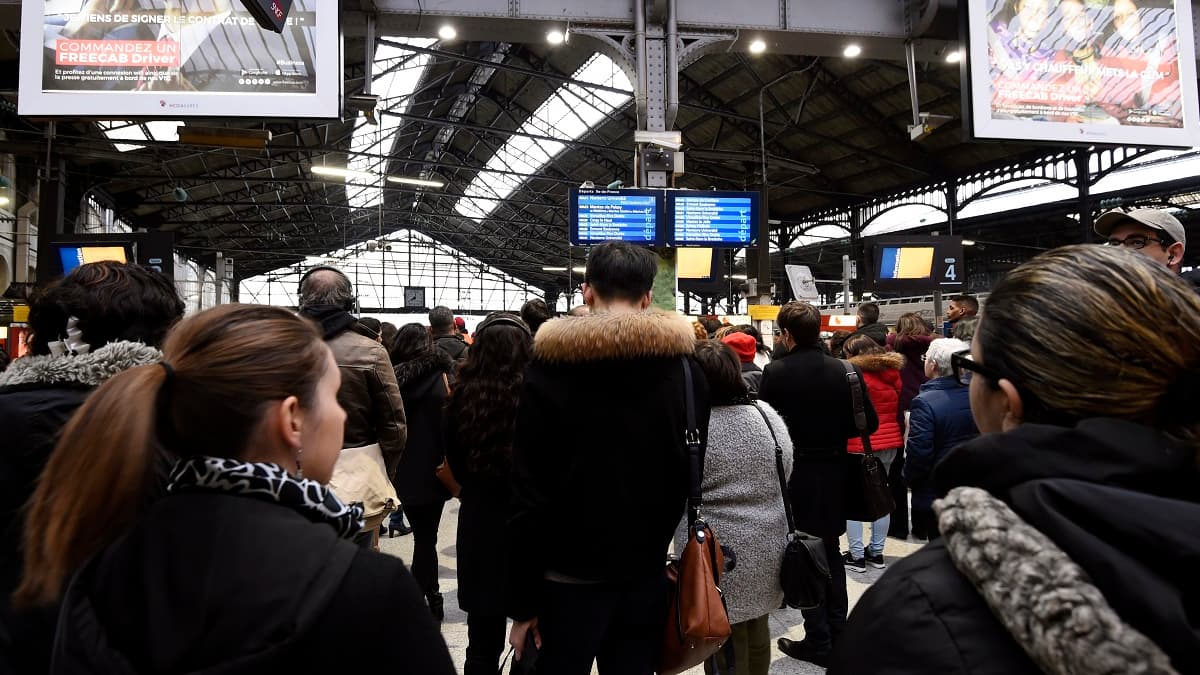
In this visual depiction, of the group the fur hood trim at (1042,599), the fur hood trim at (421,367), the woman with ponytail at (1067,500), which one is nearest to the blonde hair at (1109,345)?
the woman with ponytail at (1067,500)

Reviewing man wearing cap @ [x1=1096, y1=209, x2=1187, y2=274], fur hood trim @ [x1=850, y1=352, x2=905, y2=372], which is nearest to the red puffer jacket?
fur hood trim @ [x1=850, y1=352, x2=905, y2=372]

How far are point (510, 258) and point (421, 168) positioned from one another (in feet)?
33.2

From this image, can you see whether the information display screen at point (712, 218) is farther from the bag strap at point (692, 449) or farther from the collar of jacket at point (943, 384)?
the bag strap at point (692, 449)

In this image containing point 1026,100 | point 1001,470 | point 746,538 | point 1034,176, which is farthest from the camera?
point 1034,176

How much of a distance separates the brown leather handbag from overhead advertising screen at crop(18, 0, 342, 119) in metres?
4.13

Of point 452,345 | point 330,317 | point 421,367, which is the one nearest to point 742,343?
point 421,367

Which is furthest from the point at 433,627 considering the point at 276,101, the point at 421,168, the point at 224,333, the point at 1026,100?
the point at 421,168

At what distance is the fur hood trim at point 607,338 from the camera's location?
1.75 metres

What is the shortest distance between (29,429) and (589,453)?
124 centimetres

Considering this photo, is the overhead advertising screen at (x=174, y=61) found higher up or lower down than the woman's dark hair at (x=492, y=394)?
higher up

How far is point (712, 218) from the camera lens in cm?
588

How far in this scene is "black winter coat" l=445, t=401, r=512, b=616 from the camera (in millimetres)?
2521

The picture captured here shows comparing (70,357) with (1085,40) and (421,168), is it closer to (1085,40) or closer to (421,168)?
(1085,40)

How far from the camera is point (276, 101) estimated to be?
4711 millimetres
